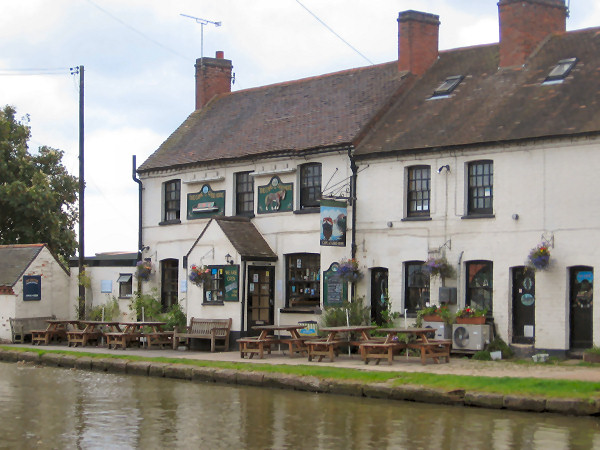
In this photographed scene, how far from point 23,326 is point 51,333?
1763 millimetres

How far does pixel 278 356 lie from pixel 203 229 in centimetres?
626

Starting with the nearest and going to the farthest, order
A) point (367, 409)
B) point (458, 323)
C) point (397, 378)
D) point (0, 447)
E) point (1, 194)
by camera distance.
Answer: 1. point (0, 447)
2. point (367, 409)
3. point (397, 378)
4. point (458, 323)
5. point (1, 194)

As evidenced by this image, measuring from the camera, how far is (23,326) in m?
32.0

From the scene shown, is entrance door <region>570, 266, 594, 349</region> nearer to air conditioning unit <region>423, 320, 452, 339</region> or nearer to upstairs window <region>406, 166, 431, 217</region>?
air conditioning unit <region>423, 320, 452, 339</region>

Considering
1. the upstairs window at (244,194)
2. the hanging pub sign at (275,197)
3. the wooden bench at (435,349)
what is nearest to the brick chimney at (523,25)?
the hanging pub sign at (275,197)

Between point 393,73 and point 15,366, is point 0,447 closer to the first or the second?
point 15,366

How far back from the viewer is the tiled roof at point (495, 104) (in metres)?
23.7

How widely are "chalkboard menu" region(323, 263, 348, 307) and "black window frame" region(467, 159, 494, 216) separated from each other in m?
4.27

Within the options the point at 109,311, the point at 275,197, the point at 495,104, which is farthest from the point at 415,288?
the point at 109,311

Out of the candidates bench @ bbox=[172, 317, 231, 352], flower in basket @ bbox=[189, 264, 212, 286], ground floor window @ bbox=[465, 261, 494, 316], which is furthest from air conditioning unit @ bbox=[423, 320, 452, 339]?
flower in basket @ bbox=[189, 264, 212, 286]

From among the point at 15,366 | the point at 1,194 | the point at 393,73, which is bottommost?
the point at 15,366

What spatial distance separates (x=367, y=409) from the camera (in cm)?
1652

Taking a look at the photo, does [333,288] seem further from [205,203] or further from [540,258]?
[540,258]

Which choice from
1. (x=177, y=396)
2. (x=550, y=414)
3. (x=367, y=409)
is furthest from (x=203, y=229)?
(x=550, y=414)
